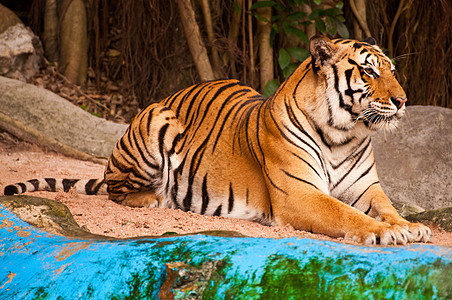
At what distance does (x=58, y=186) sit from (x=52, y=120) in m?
2.01

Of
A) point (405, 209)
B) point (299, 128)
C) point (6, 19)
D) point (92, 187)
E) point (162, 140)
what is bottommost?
point (92, 187)

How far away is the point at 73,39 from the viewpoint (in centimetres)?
814

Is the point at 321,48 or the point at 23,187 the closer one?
the point at 321,48

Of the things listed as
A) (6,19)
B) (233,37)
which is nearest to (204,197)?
(233,37)

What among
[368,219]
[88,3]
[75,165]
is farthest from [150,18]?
[368,219]

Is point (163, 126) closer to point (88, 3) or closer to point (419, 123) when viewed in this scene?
point (419, 123)

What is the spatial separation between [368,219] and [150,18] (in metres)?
5.67

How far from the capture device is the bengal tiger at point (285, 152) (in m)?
3.42

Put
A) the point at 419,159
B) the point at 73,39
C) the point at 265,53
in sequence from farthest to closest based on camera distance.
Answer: the point at 73,39
the point at 265,53
the point at 419,159

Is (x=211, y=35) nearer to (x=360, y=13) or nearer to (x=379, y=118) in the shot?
(x=360, y=13)

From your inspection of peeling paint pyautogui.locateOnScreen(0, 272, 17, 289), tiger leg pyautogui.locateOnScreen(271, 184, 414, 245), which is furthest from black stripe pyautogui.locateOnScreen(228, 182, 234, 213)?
peeling paint pyautogui.locateOnScreen(0, 272, 17, 289)

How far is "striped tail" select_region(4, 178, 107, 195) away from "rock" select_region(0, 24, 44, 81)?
139 inches

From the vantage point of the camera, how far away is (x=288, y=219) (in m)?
3.58

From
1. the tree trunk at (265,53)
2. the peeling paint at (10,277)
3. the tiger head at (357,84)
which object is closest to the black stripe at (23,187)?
the peeling paint at (10,277)
